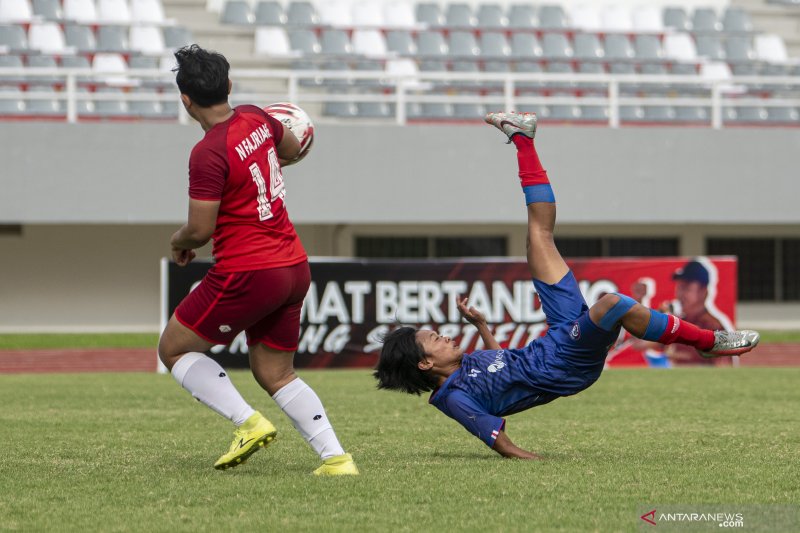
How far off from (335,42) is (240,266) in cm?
1996

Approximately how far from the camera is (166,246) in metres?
23.4

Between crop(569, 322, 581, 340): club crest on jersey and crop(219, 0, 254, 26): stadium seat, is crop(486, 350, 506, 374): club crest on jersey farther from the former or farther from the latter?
crop(219, 0, 254, 26): stadium seat

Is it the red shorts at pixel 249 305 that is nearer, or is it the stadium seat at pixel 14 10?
the red shorts at pixel 249 305

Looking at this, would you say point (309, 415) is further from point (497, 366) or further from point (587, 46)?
point (587, 46)

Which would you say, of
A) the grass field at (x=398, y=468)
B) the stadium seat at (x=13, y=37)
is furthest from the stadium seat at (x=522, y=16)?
the grass field at (x=398, y=468)

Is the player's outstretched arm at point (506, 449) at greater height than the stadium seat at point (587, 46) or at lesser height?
lesser

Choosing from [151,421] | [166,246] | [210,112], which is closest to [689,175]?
[166,246]

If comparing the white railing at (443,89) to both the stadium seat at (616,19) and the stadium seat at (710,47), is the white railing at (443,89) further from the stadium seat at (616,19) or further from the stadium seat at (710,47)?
the stadium seat at (616,19)

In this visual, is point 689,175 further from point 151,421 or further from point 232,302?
point 232,302

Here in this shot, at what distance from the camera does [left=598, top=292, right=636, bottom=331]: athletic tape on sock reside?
639 centimetres

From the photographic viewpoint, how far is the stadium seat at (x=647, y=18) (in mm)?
28422

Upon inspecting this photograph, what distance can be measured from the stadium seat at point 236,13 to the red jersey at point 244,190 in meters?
20.8

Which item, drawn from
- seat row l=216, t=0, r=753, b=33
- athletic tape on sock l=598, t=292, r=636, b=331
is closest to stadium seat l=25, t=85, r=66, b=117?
seat row l=216, t=0, r=753, b=33

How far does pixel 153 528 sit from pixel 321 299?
1209 centimetres
